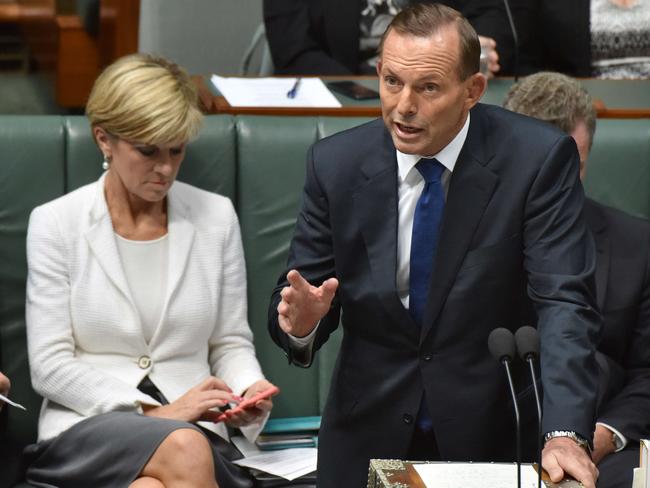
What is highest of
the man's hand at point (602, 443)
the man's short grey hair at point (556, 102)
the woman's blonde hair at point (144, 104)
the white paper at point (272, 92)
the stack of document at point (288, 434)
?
the man's short grey hair at point (556, 102)

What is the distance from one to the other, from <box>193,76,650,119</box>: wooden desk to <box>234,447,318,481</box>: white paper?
926 millimetres

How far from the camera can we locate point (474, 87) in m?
2.08

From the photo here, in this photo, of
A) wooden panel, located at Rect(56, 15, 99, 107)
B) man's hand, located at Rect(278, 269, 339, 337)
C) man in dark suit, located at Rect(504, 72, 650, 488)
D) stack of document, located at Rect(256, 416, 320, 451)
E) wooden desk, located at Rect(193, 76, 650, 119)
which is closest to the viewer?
man's hand, located at Rect(278, 269, 339, 337)

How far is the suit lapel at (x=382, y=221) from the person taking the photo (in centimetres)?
212

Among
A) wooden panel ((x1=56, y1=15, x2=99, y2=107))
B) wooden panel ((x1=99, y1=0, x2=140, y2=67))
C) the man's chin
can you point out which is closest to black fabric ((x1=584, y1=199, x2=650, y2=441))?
the man's chin

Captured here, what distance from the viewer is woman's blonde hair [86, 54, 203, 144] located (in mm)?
2883

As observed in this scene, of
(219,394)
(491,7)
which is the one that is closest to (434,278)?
(219,394)

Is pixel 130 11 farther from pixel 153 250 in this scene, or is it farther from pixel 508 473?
pixel 508 473

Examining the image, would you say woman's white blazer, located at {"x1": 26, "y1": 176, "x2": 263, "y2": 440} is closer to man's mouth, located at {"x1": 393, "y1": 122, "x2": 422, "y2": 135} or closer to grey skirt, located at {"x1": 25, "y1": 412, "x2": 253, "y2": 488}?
grey skirt, located at {"x1": 25, "y1": 412, "x2": 253, "y2": 488}

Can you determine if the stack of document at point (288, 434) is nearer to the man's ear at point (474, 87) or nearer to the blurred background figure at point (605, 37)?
the man's ear at point (474, 87)

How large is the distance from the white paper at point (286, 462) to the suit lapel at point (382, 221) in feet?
2.80

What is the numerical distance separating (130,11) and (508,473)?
3.86m

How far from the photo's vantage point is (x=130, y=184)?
2.95 meters

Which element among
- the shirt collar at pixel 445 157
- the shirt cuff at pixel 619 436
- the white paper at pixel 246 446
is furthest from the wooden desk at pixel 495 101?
the shirt collar at pixel 445 157
